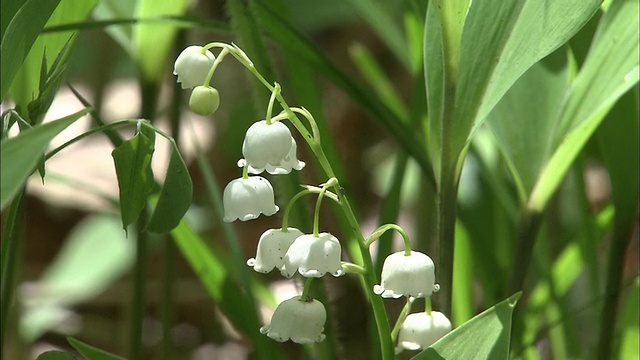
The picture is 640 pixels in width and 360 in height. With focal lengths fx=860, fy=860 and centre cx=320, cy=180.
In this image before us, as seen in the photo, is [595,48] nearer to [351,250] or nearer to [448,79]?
[448,79]

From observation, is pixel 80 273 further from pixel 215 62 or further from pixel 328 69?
pixel 215 62

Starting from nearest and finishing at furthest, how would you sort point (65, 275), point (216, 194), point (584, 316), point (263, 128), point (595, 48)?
point (263, 128) < point (595, 48) < point (216, 194) < point (584, 316) < point (65, 275)

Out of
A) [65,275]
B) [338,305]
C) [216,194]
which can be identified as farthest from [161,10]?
[65,275]

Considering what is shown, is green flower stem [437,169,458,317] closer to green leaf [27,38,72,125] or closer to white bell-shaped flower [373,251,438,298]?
white bell-shaped flower [373,251,438,298]

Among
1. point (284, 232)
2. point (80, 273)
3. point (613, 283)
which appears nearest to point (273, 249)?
point (284, 232)

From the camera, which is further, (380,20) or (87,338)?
→ (87,338)

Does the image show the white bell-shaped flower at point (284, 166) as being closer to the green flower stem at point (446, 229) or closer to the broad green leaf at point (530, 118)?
the green flower stem at point (446, 229)
